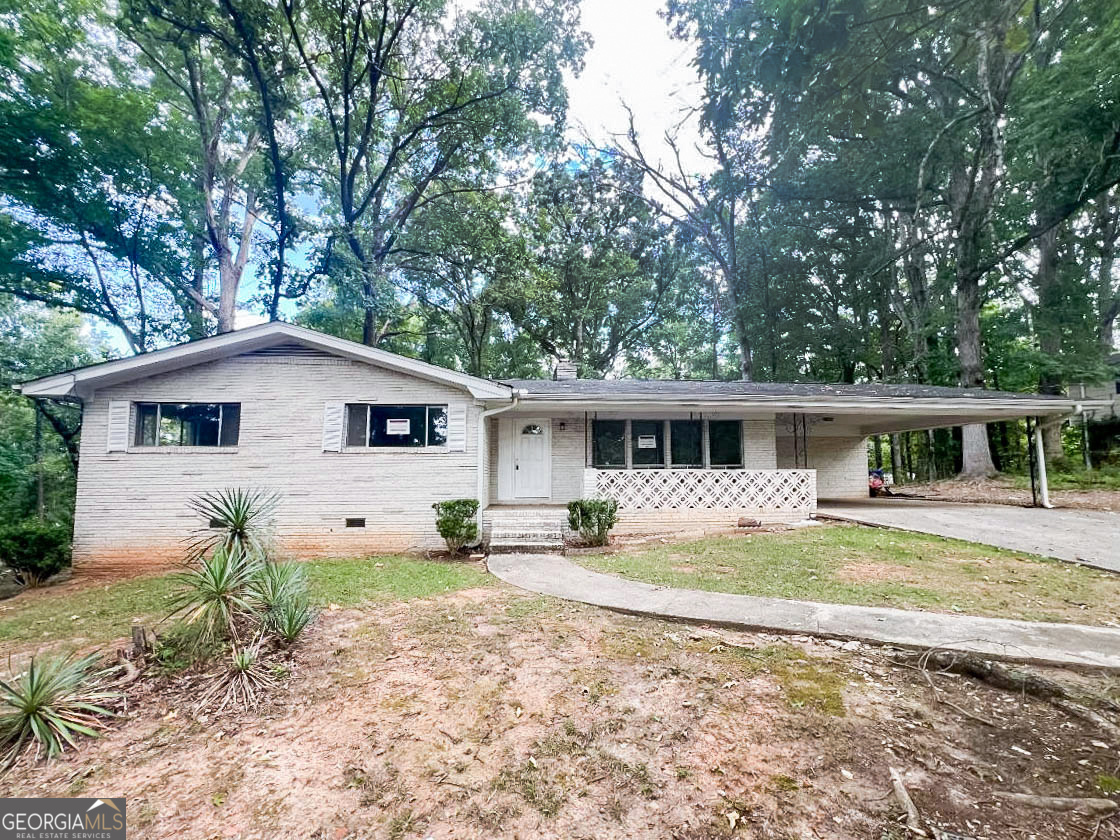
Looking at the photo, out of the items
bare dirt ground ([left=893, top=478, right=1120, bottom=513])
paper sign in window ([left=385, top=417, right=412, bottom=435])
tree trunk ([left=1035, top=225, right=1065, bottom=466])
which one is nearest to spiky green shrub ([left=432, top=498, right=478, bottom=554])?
paper sign in window ([left=385, top=417, right=412, bottom=435])

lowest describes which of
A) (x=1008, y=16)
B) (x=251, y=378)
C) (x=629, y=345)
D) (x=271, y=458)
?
(x=271, y=458)

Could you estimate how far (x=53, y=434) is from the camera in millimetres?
15742

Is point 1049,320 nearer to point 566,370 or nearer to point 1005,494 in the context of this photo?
point 1005,494

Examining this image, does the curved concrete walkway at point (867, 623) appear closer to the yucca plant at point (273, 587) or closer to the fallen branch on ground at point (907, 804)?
the fallen branch on ground at point (907, 804)

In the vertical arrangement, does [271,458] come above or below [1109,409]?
below

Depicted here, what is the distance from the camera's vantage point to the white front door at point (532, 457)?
10.4 metres

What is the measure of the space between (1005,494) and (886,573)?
11116mm

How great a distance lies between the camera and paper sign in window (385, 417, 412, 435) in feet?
28.2

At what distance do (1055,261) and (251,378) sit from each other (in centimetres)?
2495

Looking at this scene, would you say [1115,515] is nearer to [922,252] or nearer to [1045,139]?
[1045,139]

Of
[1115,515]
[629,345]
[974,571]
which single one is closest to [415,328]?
[629,345]

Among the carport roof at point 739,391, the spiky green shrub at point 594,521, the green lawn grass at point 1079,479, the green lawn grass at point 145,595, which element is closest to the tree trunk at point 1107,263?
the green lawn grass at point 1079,479

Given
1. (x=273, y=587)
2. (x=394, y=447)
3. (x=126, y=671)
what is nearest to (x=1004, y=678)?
(x=273, y=587)

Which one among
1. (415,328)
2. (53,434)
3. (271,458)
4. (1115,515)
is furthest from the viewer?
(415,328)
